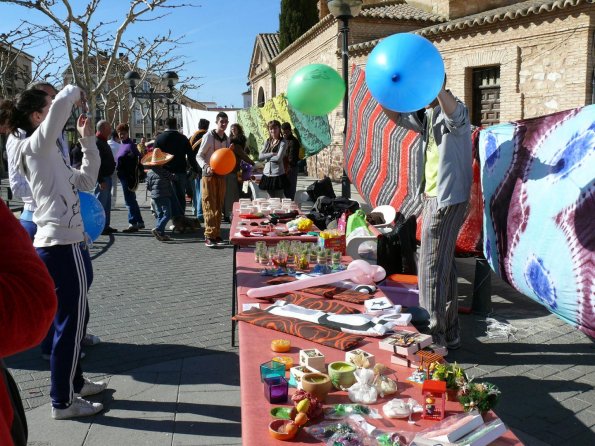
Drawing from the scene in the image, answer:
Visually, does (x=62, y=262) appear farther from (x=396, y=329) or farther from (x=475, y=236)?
(x=475, y=236)

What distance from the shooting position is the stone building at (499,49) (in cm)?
1384

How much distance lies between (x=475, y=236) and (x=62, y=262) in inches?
135

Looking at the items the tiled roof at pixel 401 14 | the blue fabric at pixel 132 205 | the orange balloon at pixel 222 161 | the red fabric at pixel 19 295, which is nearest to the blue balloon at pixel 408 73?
the red fabric at pixel 19 295

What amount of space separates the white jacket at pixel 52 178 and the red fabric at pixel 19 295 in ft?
6.29

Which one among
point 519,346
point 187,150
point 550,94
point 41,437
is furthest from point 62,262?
point 550,94

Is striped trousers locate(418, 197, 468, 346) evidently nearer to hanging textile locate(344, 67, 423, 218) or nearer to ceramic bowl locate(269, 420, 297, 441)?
hanging textile locate(344, 67, 423, 218)

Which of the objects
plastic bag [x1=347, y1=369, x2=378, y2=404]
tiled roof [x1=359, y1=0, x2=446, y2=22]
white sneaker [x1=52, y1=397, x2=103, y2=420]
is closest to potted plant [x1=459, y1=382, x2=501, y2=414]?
plastic bag [x1=347, y1=369, x2=378, y2=404]

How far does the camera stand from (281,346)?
2533 millimetres

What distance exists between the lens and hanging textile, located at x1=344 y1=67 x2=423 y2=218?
652cm

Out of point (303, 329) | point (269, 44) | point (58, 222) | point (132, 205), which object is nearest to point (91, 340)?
point (58, 222)

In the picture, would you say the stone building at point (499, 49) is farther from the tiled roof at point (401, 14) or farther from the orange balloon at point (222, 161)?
the orange balloon at point (222, 161)

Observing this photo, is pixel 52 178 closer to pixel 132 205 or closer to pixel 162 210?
pixel 162 210

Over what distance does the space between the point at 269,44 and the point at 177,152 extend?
30.1 meters

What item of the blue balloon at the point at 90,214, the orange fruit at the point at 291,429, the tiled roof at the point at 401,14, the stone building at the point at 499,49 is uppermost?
the tiled roof at the point at 401,14
